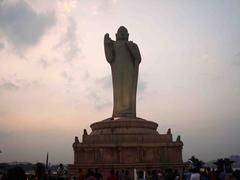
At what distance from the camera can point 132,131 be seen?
73.8 ft

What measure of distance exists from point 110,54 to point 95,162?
26.7 feet

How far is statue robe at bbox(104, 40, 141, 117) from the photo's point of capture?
85.9 feet

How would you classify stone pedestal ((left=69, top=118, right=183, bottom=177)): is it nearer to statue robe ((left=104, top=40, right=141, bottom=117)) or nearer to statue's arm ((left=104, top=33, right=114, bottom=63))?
statue robe ((left=104, top=40, right=141, bottom=117))

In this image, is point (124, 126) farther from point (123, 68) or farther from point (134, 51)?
point (134, 51)

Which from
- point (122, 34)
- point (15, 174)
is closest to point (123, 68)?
point (122, 34)

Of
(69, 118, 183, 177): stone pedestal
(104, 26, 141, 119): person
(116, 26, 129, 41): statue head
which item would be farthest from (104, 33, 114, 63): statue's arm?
(69, 118, 183, 177): stone pedestal

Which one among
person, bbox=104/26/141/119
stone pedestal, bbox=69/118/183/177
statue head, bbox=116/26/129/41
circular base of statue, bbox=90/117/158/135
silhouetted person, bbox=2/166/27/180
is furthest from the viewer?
statue head, bbox=116/26/129/41

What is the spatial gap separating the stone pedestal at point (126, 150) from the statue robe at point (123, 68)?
3.51 metres

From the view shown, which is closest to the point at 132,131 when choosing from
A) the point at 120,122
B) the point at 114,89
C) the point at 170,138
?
the point at 120,122

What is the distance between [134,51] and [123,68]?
139 cm

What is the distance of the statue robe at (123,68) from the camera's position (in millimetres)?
26172

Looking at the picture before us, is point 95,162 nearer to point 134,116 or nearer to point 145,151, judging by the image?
point 145,151

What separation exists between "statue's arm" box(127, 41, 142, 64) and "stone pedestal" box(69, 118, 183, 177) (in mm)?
5320

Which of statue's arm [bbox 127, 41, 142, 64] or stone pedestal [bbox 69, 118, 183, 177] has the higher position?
statue's arm [bbox 127, 41, 142, 64]
